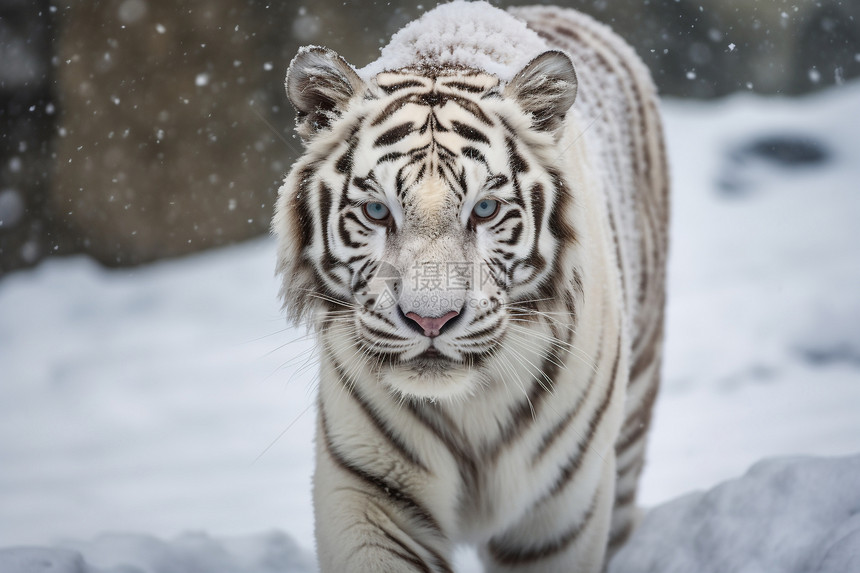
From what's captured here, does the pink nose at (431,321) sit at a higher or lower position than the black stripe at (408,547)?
higher

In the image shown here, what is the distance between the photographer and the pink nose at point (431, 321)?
1233 millimetres

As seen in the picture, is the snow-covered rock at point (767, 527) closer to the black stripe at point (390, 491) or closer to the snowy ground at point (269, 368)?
the snowy ground at point (269, 368)

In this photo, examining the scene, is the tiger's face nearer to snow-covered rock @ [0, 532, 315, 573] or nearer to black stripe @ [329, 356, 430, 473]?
black stripe @ [329, 356, 430, 473]

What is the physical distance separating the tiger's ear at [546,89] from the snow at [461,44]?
3.0 inches

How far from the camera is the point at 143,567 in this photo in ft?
6.45

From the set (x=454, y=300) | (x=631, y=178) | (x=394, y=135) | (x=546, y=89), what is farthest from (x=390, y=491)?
(x=631, y=178)

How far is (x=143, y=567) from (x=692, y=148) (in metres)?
4.36

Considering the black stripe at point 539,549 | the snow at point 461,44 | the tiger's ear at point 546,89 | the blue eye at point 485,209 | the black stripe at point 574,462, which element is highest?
the snow at point 461,44

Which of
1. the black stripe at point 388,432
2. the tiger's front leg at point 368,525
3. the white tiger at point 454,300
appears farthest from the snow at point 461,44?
the tiger's front leg at point 368,525

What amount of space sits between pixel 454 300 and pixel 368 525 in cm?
41

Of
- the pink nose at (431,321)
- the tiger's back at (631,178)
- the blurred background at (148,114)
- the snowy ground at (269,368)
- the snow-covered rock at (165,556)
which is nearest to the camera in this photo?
the pink nose at (431,321)

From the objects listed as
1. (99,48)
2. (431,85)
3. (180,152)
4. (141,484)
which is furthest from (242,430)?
(431,85)

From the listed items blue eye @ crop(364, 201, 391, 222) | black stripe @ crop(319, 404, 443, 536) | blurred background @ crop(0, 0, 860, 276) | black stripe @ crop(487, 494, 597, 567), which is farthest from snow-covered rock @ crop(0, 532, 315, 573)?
blurred background @ crop(0, 0, 860, 276)

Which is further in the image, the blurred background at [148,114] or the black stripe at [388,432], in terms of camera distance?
the blurred background at [148,114]
